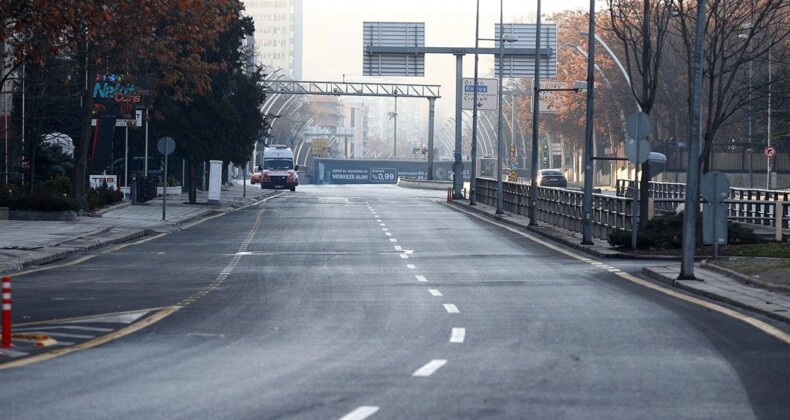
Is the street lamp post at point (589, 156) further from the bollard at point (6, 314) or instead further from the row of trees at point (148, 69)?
the bollard at point (6, 314)

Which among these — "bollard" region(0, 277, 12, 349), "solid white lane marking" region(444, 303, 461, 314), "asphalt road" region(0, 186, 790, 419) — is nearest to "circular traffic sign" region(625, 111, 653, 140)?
"asphalt road" region(0, 186, 790, 419)

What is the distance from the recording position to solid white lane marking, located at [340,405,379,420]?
1011 centimetres

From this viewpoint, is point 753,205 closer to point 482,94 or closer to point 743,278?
point 743,278

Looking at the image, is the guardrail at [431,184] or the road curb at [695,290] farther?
the guardrail at [431,184]

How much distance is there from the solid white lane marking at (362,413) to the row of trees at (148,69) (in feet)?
54.1

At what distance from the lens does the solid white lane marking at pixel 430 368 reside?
12.5m

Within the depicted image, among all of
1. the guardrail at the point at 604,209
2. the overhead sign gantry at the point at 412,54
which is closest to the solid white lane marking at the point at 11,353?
the guardrail at the point at 604,209

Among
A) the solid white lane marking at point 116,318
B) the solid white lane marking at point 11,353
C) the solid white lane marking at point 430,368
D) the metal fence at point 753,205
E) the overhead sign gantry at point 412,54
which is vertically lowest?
the solid white lane marking at point 116,318

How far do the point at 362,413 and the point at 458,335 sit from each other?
19.0ft

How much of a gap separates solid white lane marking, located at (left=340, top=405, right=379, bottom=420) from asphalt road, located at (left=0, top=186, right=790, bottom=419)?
0.07 ft

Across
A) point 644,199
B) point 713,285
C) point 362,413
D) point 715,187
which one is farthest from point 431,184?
point 362,413

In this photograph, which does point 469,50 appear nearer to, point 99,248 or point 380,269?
point 99,248

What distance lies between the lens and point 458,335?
631 inches

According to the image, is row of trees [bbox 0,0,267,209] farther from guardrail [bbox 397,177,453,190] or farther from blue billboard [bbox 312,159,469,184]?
blue billboard [bbox 312,159,469,184]
